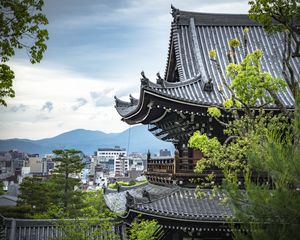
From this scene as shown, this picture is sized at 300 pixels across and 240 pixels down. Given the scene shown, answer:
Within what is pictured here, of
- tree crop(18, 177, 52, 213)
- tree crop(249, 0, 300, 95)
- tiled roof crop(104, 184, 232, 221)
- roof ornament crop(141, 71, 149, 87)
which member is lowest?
tree crop(18, 177, 52, 213)

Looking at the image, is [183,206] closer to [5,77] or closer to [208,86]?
[208,86]

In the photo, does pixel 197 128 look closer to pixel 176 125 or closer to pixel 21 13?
pixel 176 125

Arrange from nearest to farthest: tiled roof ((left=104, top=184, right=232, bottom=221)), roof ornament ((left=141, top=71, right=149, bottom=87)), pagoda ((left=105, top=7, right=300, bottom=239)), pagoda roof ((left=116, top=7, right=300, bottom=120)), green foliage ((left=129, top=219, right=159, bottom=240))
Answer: green foliage ((left=129, top=219, right=159, bottom=240)) < tiled roof ((left=104, top=184, right=232, bottom=221)) < pagoda ((left=105, top=7, right=300, bottom=239)) < roof ornament ((left=141, top=71, right=149, bottom=87)) < pagoda roof ((left=116, top=7, right=300, bottom=120))

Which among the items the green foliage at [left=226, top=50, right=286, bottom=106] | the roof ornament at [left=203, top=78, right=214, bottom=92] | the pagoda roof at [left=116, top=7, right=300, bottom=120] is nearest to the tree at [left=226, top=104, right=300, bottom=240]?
the green foliage at [left=226, top=50, right=286, bottom=106]

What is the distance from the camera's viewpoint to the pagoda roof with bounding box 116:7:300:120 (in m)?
16.3

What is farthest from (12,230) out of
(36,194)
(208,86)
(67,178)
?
(67,178)

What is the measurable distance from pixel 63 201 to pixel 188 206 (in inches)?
1241

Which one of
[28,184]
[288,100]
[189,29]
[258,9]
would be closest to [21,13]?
[258,9]

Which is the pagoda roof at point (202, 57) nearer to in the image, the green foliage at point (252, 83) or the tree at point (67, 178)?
the green foliage at point (252, 83)

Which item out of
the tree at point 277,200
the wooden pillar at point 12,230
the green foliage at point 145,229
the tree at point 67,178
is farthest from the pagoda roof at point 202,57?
the tree at point 67,178

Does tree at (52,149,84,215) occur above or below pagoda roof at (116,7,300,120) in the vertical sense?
below

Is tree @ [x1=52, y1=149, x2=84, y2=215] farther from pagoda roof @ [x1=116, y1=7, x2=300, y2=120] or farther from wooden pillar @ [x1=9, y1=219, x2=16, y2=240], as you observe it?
wooden pillar @ [x1=9, y1=219, x2=16, y2=240]

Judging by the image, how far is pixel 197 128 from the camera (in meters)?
16.3

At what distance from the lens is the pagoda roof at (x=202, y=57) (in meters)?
16.3
